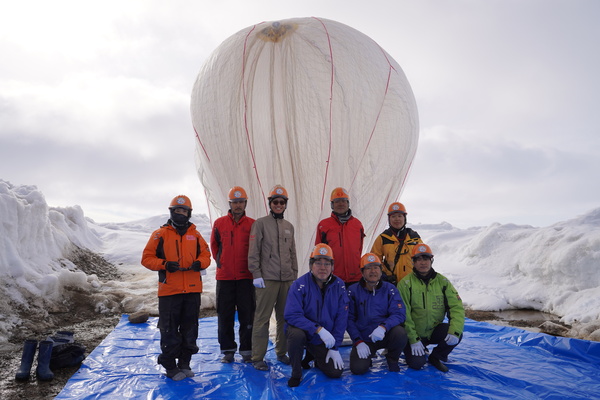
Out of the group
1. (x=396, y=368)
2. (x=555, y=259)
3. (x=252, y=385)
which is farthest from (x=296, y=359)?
(x=555, y=259)

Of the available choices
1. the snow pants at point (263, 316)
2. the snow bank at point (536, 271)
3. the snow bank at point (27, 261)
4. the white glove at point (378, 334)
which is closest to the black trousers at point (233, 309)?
the snow pants at point (263, 316)

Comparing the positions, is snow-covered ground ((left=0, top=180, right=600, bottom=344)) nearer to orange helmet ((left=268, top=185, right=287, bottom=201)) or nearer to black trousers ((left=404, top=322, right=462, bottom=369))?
black trousers ((left=404, top=322, right=462, bottom=369))

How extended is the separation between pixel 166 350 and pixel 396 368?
2093mm

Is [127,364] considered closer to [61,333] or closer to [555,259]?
[61,333]

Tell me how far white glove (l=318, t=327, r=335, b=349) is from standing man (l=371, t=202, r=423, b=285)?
3.37 feet

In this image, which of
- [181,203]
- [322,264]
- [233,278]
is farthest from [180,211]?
[322,264]

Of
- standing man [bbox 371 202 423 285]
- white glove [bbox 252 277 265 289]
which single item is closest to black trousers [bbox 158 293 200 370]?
white glove [bbox 252 277 265 289]

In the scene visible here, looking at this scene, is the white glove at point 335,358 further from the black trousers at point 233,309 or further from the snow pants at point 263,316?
the black trousers at point 233,309

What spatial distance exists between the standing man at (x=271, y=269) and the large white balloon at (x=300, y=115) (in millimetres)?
929

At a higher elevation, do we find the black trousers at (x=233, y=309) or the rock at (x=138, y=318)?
the black trousers at (x=233, y=309)

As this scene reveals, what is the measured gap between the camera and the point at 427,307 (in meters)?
3.60

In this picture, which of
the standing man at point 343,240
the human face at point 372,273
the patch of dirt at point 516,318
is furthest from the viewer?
the patch of dirt at point 516,318

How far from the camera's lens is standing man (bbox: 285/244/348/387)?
3.23 m

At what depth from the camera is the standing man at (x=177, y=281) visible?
3328 millimetres
